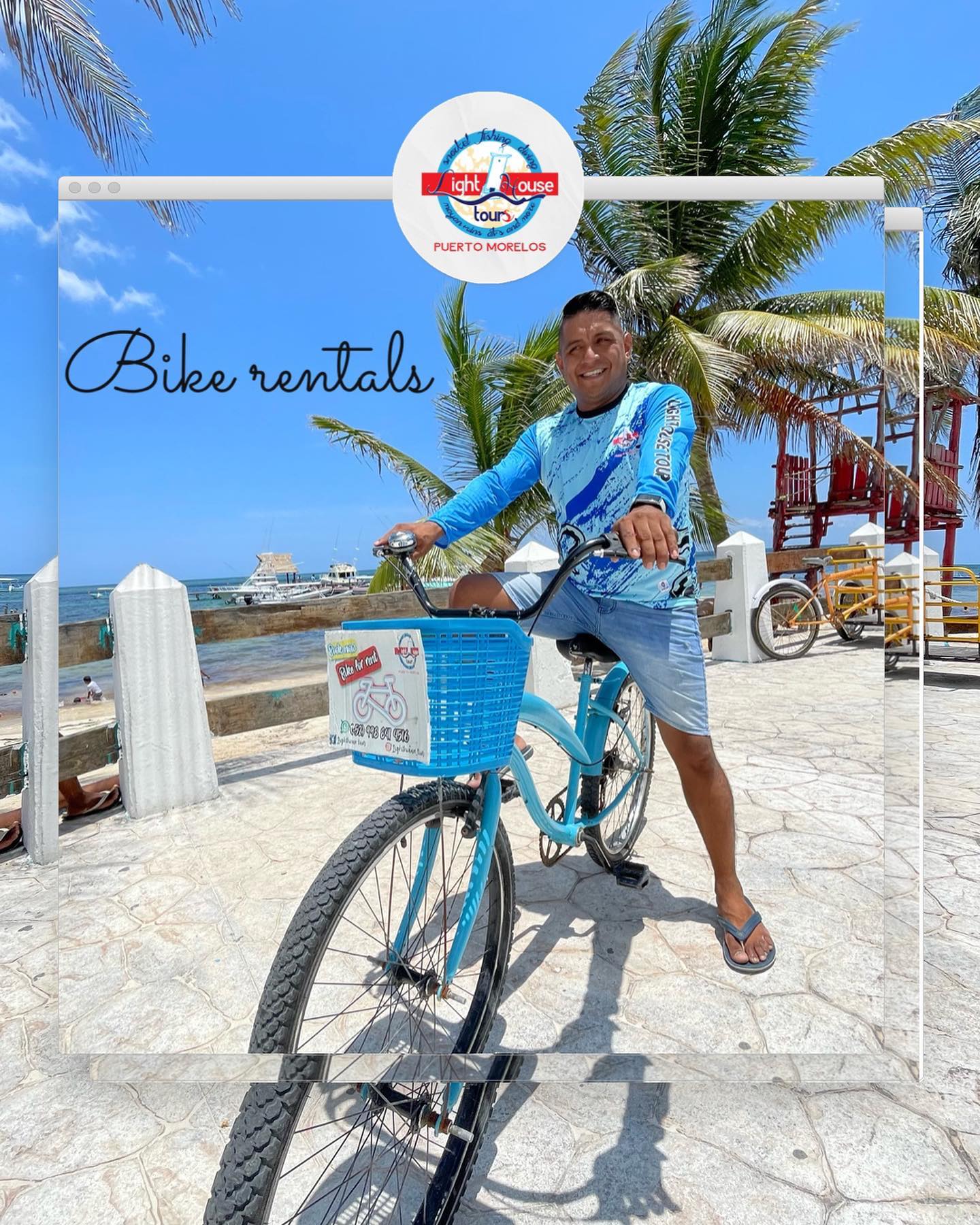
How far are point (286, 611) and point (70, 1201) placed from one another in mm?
1683

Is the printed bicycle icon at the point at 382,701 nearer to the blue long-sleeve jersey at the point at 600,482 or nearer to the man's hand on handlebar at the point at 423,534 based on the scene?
the man's hand on handlebar at the point at 423,534

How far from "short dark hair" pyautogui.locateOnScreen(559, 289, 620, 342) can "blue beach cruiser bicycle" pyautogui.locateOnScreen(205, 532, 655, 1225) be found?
0.73 meters

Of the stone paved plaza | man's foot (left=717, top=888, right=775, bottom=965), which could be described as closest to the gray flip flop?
man's foot (left=717, top=888, right=775, bottom=965)

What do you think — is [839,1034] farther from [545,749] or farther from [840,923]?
[545,749]

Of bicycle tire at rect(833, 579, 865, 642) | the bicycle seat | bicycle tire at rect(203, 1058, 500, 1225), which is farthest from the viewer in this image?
bicycle tire at rect(833, 579, 865, 642)

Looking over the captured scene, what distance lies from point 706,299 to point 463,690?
2.61 meters

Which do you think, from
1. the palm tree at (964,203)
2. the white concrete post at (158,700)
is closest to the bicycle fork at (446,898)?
the white concrete post at (158,700)

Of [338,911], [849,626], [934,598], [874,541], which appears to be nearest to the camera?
[338,911]

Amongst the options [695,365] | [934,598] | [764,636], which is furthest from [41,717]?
[934,598]

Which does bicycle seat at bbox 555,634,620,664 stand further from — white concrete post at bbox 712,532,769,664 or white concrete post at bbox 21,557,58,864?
white concrete post at bbox 21,557,58,864

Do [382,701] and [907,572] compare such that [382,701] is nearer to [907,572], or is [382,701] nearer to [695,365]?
[907,572]

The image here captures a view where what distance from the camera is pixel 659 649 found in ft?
5.71

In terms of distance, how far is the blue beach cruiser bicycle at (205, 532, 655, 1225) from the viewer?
1017mm

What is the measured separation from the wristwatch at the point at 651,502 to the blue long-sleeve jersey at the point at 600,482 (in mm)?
335
